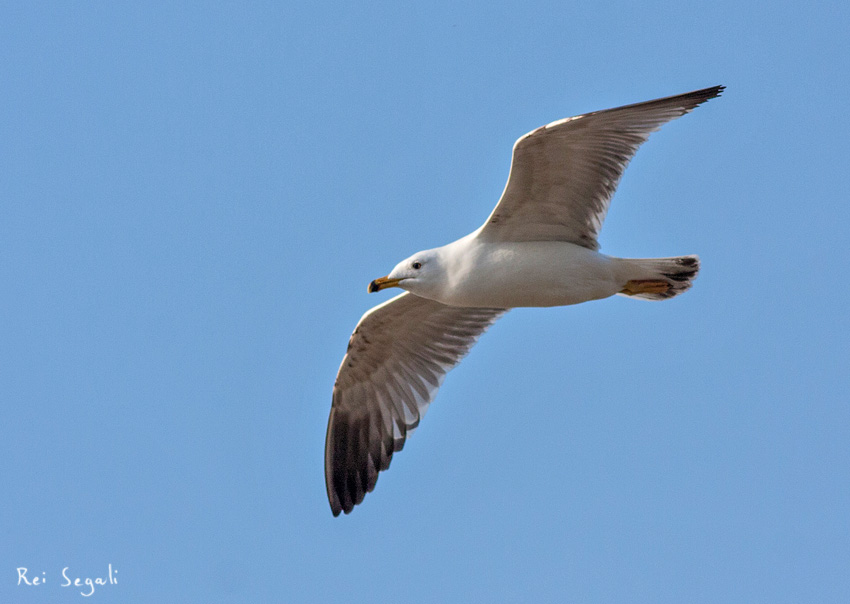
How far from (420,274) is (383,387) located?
2079 millimetres

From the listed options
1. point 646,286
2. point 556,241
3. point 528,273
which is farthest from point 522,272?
point 646,286

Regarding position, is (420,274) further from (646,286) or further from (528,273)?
(646,286)

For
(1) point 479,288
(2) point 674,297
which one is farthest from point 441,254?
(2) point 674,297

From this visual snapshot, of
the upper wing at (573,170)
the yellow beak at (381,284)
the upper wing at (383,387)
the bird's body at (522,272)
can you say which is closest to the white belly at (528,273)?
the bird's body at (522,272)

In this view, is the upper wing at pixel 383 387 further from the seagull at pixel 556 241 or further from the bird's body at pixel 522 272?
the bird's body at pixel 522 272

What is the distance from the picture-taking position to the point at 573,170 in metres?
7.80

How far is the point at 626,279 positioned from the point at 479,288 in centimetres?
111

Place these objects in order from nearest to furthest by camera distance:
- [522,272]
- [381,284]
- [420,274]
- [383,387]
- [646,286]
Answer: [522,272] < [420,274] < [381,284] < [646,286] < [383,387]

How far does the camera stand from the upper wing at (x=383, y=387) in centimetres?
970

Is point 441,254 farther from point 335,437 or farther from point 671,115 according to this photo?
point 335,437

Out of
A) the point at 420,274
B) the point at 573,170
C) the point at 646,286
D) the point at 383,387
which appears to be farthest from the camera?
the point at 383,387

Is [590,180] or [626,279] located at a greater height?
[590,180]

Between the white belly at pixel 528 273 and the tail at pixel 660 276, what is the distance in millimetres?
198

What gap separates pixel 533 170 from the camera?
7668 mm
